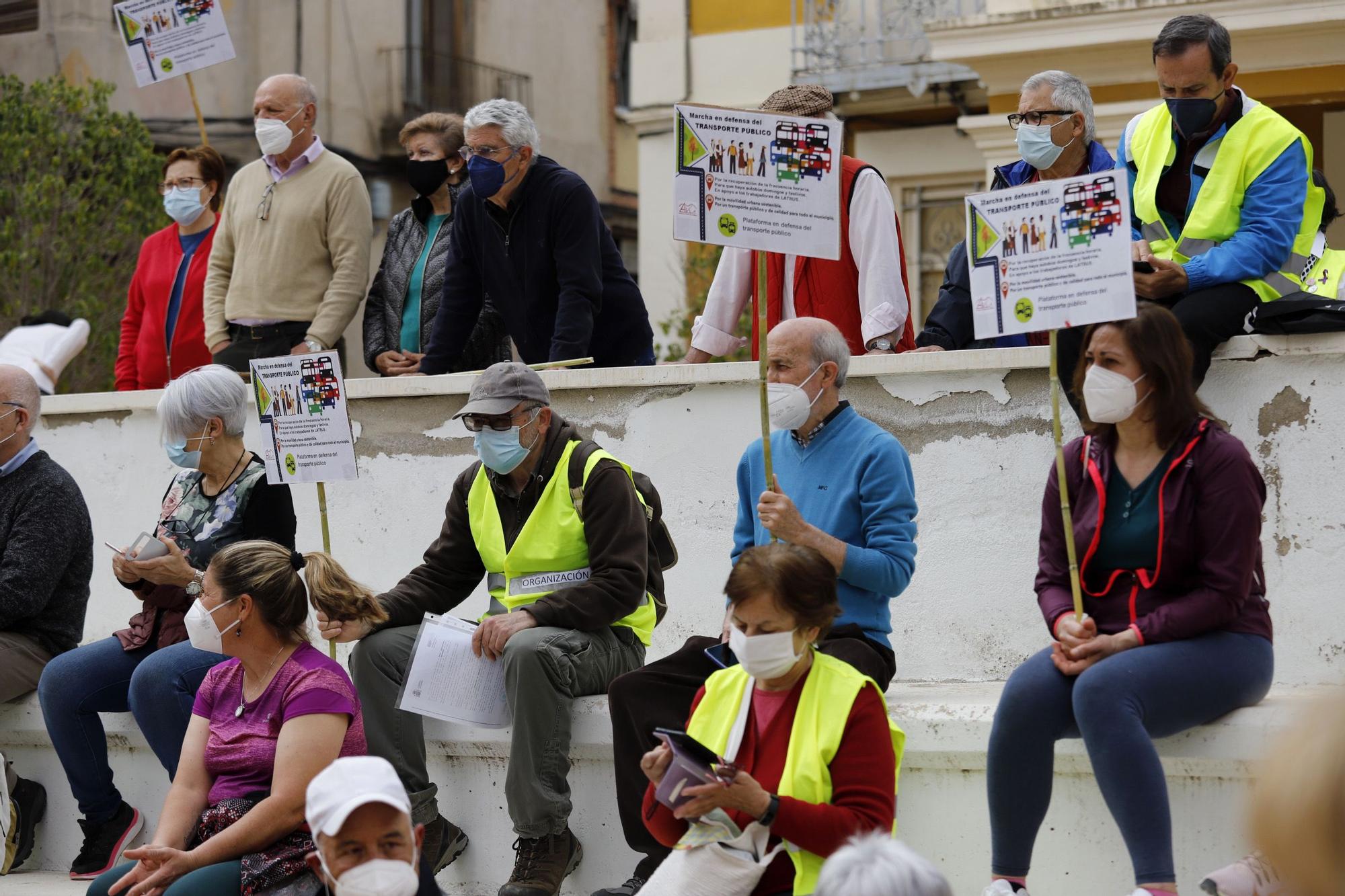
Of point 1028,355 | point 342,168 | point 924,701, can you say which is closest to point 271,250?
point 342,168

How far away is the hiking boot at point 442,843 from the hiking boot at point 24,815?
5.34ft

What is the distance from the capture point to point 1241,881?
13.1ft

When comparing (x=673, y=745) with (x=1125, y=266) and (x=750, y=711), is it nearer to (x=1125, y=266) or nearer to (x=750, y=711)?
(x=750, y=711)

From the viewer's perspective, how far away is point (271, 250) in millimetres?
7562

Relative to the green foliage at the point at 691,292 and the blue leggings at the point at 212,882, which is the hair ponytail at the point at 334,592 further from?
the green foliage at the point at 691,292

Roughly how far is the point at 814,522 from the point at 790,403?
34 centimetres

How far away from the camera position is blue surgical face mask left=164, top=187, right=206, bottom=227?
312 inches

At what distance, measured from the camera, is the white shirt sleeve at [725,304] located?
6.63 metres

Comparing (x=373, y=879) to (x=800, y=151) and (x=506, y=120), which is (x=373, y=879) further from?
(x=506, y=120)

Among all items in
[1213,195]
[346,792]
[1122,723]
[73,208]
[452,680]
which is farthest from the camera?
[73,208]

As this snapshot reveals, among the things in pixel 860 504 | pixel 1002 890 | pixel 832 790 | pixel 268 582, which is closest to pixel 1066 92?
pixel 860 504

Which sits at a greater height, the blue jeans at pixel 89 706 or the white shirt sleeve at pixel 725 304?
the white shirt sleeve at pixel 725 304

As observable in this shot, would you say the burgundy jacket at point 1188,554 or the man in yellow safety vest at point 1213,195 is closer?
the burgundy jacket at point 1188,554

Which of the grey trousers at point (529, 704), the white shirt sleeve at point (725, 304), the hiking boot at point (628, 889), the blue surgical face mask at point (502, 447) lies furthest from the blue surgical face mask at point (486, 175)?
the hiking boot at point (628, 889)
